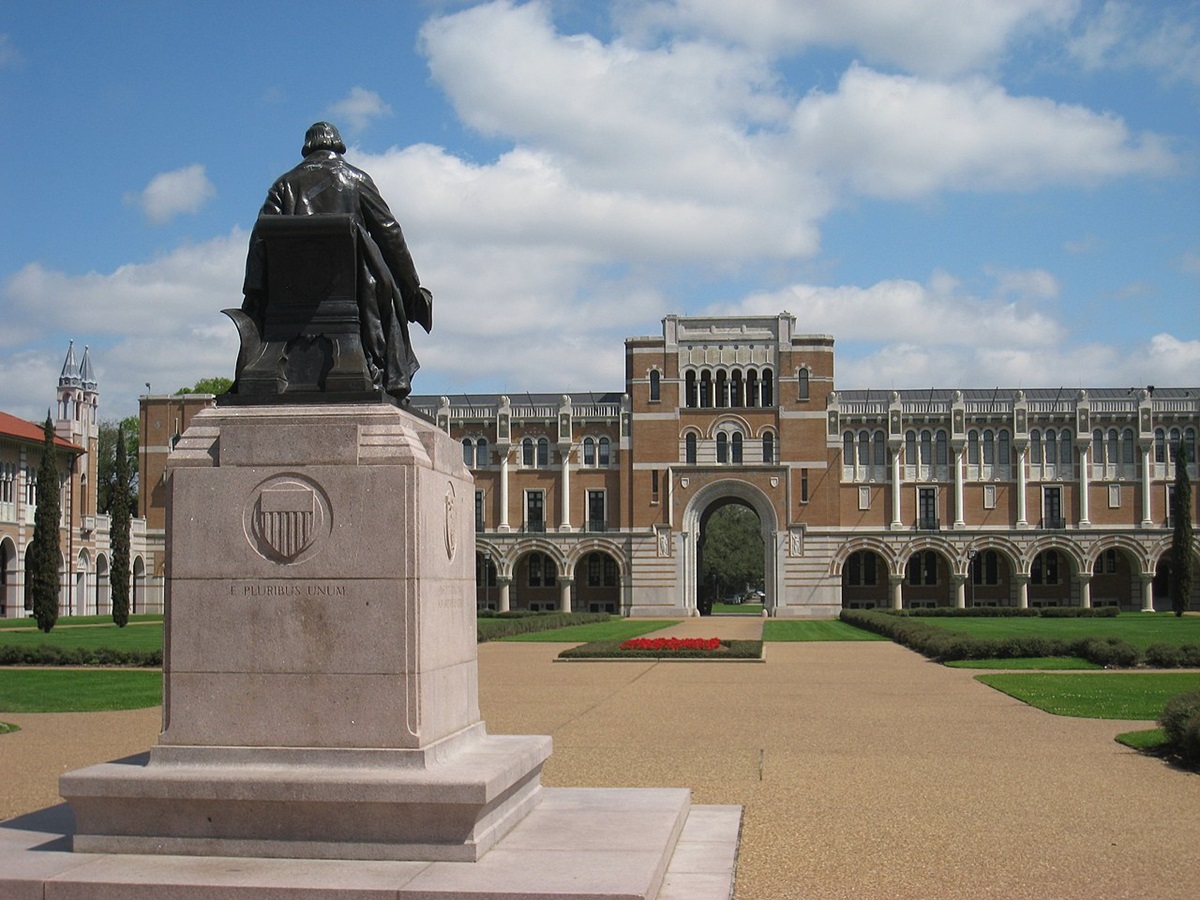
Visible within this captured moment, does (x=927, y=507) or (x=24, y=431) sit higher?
(x=24, y=431)

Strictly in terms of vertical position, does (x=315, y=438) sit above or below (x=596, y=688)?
above

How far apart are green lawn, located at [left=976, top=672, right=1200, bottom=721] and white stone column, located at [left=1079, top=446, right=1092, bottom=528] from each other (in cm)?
4298

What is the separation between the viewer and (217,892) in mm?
6777

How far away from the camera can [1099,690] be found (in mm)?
20234

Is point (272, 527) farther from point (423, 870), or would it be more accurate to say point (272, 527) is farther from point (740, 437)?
point (740, 437)

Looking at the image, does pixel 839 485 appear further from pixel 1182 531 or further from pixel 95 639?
pixel 95 639

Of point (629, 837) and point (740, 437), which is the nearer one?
point (629, 837)

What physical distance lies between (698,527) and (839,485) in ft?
24.6

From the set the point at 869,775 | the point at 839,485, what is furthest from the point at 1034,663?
the point at 839,485

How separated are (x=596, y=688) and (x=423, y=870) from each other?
48.4ft

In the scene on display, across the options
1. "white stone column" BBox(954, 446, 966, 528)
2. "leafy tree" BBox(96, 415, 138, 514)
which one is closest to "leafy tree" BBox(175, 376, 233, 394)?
"leafy tree" BBox(96, 415, 138, 514)

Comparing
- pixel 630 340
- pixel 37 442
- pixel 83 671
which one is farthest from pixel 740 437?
pixel 83 671

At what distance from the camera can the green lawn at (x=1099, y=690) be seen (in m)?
17.3

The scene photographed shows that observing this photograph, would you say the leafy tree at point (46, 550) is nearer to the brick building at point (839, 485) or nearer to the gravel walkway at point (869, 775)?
the brick building at point (839, 485)
